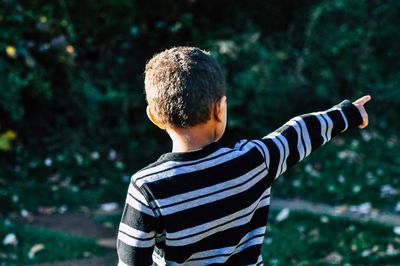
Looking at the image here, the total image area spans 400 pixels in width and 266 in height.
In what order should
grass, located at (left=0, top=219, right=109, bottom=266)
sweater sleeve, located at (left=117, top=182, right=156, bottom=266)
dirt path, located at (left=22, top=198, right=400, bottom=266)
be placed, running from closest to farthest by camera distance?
sweater sleeve, located at (left=117, top=182, right=156, bottom=266) < grass, located at (left=0, top=219, right=109, bottom=266) < dirt path, located at (left=22, top=198, right=400, bottom=266)

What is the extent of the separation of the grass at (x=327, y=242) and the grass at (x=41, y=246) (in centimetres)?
107

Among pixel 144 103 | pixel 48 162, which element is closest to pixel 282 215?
pixel 144 103

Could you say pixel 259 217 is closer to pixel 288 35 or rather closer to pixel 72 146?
pixel 72 146

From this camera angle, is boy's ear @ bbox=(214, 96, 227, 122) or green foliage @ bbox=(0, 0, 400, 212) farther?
green foliage @ bbox=(0, 0, 400, 212)

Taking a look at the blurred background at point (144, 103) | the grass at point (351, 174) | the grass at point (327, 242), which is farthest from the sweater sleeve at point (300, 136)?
the grass at point (351, 174)

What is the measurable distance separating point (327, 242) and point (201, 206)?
7.89 ft

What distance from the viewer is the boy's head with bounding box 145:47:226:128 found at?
6.23 ft

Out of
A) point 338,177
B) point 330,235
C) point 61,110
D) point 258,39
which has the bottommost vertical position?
point 330,235

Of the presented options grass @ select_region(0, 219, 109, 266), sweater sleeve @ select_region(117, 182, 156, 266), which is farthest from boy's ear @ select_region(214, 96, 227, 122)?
grass @ select_region(0, 219, 109, 266)

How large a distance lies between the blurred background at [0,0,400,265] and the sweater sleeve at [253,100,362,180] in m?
1.96

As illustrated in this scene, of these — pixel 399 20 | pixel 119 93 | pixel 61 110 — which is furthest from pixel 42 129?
pixel 399 20

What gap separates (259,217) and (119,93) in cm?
390

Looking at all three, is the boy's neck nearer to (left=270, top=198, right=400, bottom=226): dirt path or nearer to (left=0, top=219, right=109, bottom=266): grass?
(left=0, top=219, right=109, bottom=266): grass

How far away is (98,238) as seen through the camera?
4.32 metres
